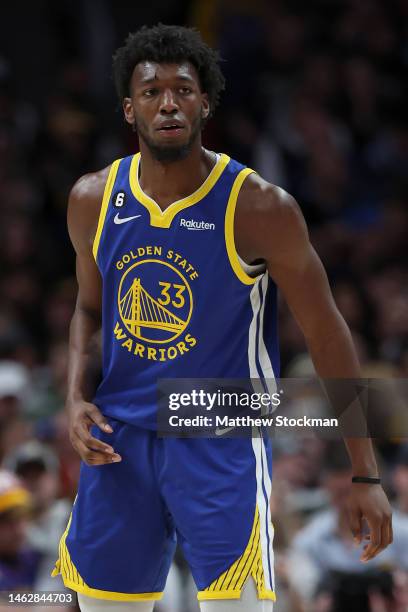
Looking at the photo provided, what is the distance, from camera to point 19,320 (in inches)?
344

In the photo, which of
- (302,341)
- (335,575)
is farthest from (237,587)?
(302,341)

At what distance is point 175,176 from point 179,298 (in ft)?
1.26

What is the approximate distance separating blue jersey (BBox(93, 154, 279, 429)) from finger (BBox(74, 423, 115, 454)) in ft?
0.36

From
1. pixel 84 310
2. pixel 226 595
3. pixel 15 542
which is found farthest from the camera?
pixel 15 542

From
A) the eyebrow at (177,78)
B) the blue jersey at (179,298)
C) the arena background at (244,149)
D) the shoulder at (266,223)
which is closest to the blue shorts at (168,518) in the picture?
the blue jersey at (179,298)

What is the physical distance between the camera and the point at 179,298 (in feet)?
11.6

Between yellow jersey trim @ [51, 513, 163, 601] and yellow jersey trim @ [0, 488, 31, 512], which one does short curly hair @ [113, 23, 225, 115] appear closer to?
yellow jersey trim @ [51, 513, 163, 601]

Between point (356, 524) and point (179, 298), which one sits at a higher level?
point (179, 298)

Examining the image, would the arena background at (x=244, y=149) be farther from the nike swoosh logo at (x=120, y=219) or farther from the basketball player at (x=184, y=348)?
the nike swoosh logo at (x=120, y=219)

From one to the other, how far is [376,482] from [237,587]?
0.52m

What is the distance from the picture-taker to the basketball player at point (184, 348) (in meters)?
3.47

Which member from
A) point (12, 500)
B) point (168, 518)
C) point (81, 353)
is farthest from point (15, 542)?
point (168, 518)

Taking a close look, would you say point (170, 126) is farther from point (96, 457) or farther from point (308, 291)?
point (96, 457)

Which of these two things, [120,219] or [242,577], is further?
[120,219]
